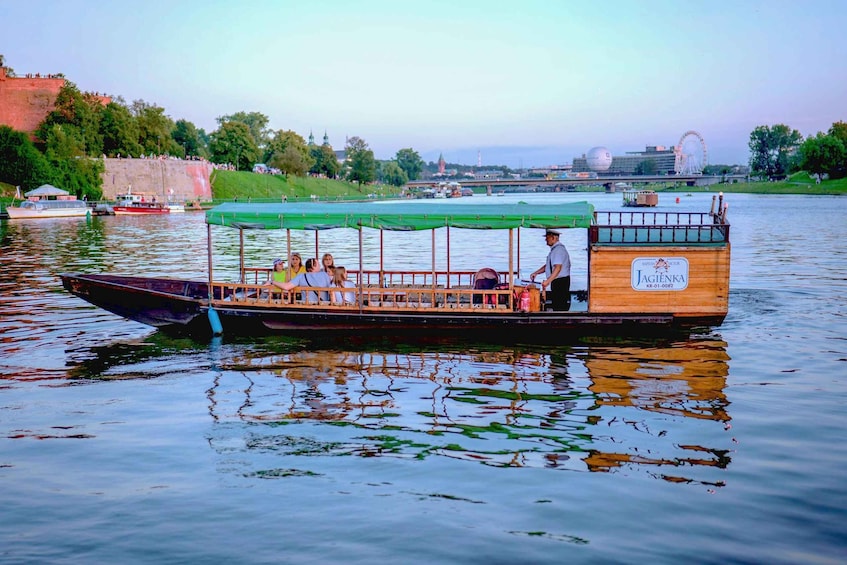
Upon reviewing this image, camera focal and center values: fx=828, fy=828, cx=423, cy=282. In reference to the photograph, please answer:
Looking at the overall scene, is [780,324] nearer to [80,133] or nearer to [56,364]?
[56,364]

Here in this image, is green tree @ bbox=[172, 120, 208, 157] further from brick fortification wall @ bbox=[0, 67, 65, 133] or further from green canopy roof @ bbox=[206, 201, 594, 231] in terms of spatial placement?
green canopy roof @ bbox=[206, 201, 594, 231]

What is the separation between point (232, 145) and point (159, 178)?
28.0 m

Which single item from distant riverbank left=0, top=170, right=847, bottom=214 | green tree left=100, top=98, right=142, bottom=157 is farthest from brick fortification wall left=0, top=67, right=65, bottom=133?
distant riverbank left=0, top=170, right=847, bottom=214

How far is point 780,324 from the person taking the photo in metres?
19.5

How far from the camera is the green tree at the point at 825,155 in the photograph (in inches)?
4995

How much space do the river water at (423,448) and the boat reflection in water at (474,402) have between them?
Answer: 2.2 inches

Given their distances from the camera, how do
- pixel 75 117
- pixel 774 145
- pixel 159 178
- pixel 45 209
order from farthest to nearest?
pixel 774 145 → pixel 159 178 → pixel 75 117 → pixel 45 209

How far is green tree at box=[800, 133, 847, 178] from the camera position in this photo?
126881 mm

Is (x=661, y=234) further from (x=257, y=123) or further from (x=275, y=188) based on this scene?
(x=257, y=123)

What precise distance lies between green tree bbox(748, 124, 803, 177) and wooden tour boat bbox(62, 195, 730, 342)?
625ft

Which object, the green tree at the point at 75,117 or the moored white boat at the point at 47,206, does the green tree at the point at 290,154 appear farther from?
the moored white boat at the point at 47,206

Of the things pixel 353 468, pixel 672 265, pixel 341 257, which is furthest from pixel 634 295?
pixel 341 257

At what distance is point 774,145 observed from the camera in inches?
7726

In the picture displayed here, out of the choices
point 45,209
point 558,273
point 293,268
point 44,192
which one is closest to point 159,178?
point 44,192
